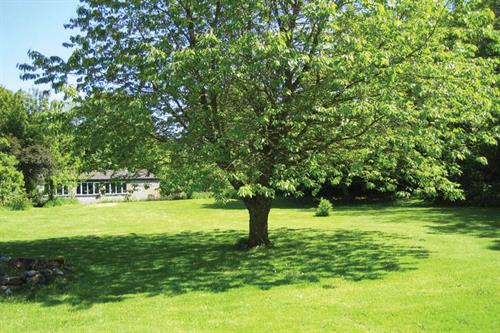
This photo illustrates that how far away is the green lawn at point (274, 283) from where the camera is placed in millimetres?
7613

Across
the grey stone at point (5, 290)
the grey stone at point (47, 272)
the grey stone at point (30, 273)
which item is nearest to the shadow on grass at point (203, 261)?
the grey stone at point (5, 290)

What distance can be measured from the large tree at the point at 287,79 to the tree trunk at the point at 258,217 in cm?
205

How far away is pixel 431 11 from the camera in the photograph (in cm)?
1068

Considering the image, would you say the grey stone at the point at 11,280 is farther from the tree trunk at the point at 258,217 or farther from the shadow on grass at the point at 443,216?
the shadow on grass at the point at 443,216

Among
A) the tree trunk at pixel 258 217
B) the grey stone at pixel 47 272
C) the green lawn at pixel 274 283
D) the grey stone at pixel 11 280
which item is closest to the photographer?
the green lawn at pixel 274 283

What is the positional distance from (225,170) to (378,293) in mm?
4083

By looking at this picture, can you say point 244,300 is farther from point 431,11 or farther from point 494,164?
point 494,164

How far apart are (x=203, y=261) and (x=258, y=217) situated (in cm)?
220

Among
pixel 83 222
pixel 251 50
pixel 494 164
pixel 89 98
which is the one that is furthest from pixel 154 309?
pixel 494 164

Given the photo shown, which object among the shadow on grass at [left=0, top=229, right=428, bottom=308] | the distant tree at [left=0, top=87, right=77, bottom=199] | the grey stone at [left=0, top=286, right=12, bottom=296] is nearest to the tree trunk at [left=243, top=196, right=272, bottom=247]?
the shadow on grass at [left=0, top=229, right=428, bottom=308]

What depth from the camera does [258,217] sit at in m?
14.4

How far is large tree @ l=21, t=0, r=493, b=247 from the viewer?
32.3 ft

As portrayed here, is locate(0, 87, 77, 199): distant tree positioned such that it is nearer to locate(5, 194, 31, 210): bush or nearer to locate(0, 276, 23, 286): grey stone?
locate(5, 194, 31, 210): bush

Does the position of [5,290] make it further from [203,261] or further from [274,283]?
[274,283]
